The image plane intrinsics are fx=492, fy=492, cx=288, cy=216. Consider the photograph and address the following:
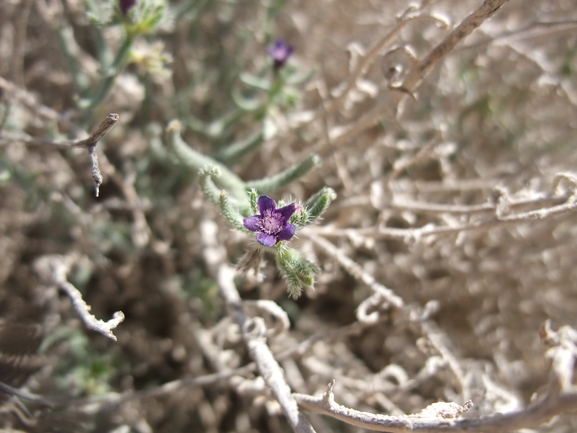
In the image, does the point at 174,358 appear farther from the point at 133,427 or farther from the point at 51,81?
the point at 51,81

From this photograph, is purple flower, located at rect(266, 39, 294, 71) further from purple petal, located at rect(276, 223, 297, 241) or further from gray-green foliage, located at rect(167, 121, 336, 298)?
purple petal, located at rect(276, 223, 297, 241)

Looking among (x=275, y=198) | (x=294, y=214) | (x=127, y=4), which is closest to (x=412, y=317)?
(x=294, y=214)

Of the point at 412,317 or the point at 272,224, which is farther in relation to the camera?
the point at 412,317

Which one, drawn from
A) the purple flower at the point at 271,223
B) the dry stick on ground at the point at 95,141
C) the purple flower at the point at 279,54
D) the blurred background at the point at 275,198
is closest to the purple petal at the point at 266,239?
the purple flower at the point at 271,223

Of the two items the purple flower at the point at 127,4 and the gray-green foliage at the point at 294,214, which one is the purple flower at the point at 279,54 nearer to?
the purple flower at the point at 127,4

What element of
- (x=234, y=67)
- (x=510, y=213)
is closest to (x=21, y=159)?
(x=234, y=67)

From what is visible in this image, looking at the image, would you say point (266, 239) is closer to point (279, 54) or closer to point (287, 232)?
point (287, 232)
